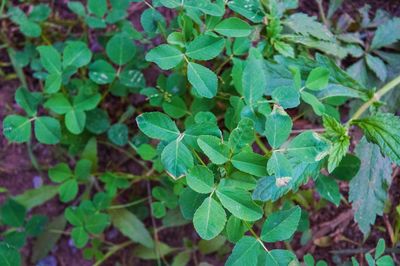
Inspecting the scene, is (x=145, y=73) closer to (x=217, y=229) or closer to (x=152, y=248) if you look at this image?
(x=152, y=248)

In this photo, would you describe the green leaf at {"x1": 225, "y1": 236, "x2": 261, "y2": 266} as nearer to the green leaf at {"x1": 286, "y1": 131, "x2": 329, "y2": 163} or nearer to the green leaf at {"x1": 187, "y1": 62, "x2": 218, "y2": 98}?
the green leaf at {"x1": 286, "y1": 131, "x2": 329, "y2": 163}

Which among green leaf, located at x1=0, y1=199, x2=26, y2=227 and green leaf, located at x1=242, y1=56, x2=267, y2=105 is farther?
green leaf, located at x1=0, y1=199, x2=26, y2=227

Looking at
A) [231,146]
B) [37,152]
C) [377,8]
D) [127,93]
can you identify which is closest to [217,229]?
[231,146]

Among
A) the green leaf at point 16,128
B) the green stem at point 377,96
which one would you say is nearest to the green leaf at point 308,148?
the green stem at point 377,96

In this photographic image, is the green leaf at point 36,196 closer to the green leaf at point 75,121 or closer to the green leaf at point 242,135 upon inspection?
the green leaf at point 75,121

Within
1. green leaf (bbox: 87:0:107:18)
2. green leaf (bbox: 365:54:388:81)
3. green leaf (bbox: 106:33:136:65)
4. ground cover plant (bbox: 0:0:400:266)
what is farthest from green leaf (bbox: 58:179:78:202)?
green leaf (bbox: 365:54:388:81)

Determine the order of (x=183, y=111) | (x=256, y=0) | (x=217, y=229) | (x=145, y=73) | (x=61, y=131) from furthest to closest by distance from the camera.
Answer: (x=145, y=73), (x=61, y=131), (x=183, y=111), (x=256, y=0), (x=217, y=229)
